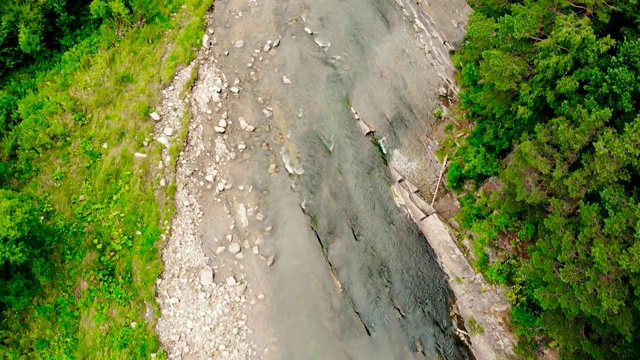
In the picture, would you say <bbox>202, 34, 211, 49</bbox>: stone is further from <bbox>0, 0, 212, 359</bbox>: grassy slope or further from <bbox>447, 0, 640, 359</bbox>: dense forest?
<bbox>447, 0, 640, 359</bbox>: dense forest

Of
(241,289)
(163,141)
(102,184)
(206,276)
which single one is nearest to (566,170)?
(241,289)

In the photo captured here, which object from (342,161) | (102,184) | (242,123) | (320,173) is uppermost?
(242,123)

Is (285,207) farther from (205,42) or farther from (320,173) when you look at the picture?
(205,42)

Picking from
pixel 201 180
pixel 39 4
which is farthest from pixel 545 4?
pixel 39 4

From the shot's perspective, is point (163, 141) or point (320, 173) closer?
point (320, 173)

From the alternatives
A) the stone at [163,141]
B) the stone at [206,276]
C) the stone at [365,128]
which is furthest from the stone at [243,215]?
the stone at [365,128]

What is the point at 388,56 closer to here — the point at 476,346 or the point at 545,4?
the point at 545,4
